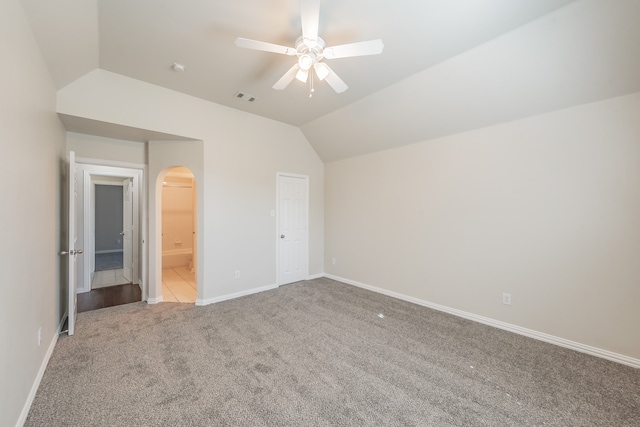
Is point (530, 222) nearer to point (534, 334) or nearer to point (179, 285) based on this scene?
point (534, 334)

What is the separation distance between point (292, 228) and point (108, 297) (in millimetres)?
3169

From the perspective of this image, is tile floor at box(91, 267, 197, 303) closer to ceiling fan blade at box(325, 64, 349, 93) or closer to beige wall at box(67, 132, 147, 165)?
beige wall at box(67, 132, 147, 165)

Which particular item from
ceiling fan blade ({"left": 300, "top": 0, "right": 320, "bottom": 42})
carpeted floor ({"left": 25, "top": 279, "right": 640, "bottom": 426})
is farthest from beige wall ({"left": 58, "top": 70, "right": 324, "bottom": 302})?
ceiling fan blade ({"left": 300, "top": 0, "right": 320, "bottom": 42})

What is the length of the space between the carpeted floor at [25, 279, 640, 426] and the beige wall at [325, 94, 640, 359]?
16.3 inches

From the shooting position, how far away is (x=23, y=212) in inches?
70.1

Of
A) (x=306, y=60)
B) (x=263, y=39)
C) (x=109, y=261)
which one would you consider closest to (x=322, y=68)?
(x=306, y=60)

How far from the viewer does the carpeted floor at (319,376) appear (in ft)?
5.82

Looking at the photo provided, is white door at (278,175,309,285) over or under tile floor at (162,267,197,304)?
over

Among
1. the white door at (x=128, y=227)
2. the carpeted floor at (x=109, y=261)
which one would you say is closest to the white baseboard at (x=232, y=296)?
the white door at (x=128, y=227)

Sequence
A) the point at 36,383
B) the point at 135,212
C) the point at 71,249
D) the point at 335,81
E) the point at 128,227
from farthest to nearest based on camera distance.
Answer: the point at 128,227
the point at 135,212
the point at 71,249
the point at 335,81
the point at 36,383

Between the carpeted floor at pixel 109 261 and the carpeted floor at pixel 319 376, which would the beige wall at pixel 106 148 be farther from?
the carpeted floor at pixel 109 261

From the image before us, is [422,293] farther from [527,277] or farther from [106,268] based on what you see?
[106,268]

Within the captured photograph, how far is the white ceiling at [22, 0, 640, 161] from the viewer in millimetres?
2049

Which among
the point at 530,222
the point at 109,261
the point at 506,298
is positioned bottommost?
the point at 109,261
